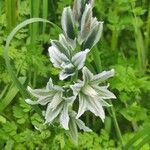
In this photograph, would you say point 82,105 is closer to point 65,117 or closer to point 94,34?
point 65,117

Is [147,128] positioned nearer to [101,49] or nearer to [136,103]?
[136,103]

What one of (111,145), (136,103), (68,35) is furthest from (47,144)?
(68,35)

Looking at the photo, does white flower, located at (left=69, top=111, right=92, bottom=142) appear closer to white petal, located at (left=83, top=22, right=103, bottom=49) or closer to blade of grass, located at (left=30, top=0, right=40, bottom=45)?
white petal, located at (left=83, top=22, right=103, bottom=49)

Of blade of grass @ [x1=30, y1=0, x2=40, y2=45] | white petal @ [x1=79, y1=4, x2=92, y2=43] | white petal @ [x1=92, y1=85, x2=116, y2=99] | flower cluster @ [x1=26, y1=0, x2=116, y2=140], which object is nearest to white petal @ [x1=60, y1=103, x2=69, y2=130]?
flower cluster @ [x1=26, y1=0, x2=116, y2=140]

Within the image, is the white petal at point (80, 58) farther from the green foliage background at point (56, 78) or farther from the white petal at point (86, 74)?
the green foliage background at point (56, 78)

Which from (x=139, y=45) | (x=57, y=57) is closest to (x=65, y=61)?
(x=57, y=57)

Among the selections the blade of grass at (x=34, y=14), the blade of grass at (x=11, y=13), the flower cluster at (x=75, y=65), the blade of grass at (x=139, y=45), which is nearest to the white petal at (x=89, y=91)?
the flower cluster at (x=75, y=65)
